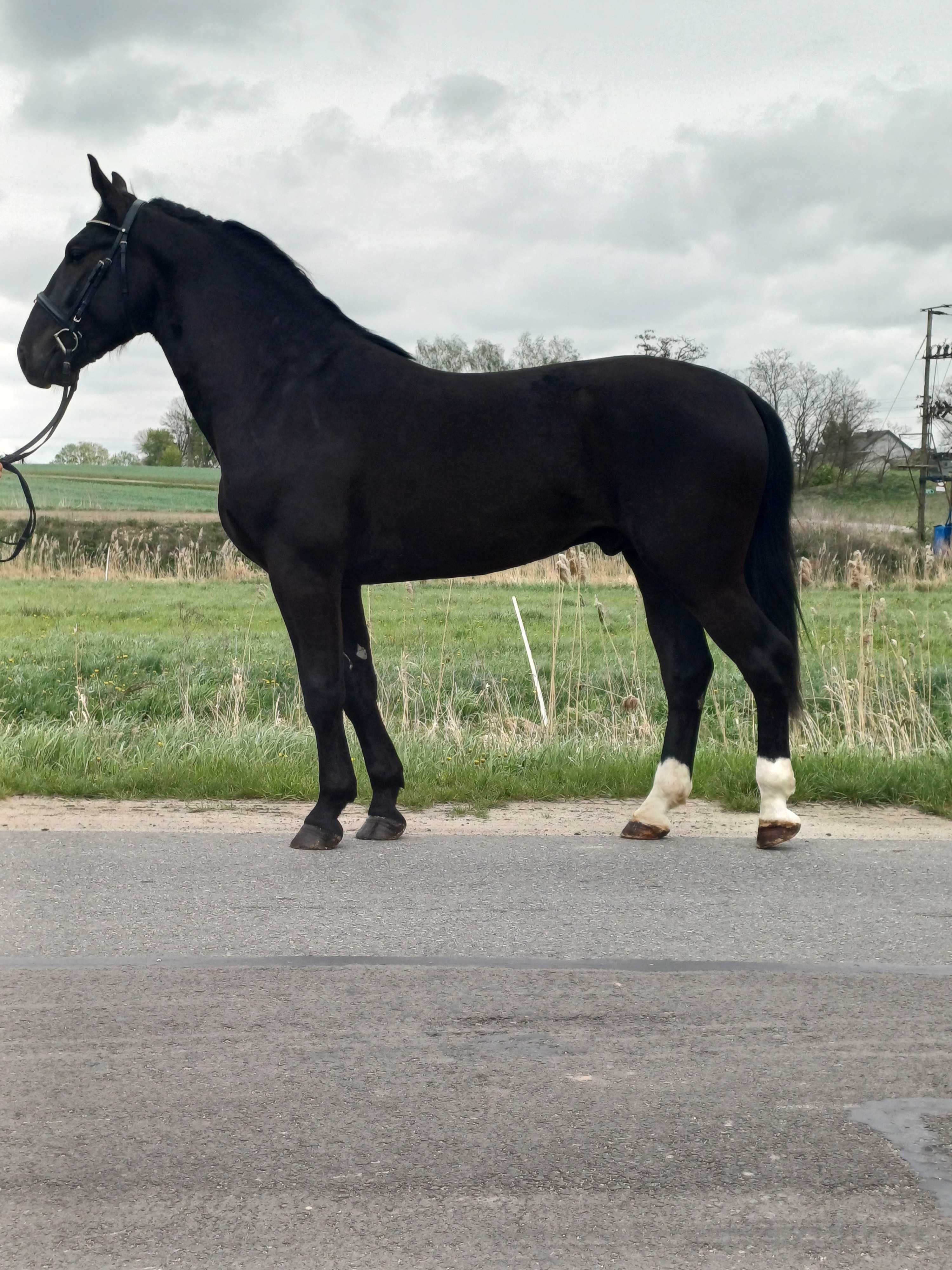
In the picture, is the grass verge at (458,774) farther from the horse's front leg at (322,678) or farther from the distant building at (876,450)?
the distant building at (876,450)

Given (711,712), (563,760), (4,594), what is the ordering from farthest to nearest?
(4,594) < (711,712) < (563,760)

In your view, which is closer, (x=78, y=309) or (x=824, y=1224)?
(x=824, y=1224)

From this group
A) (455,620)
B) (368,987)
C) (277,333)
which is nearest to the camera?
(368,987)

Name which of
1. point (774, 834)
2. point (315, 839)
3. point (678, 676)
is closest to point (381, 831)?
point (315, 839)

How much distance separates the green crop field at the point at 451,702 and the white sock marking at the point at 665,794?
0.80 meters

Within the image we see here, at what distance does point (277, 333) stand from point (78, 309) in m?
0.88

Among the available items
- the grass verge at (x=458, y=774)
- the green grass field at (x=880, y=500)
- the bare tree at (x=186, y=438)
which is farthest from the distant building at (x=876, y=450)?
the grass verge at (x=458, y=774)

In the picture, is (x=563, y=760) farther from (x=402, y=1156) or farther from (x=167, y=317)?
(x=402, y=1156)

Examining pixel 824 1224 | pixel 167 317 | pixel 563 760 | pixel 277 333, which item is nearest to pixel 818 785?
pixel 563 760

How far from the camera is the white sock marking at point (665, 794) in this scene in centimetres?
516

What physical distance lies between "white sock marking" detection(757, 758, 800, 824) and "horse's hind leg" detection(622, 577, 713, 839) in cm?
35

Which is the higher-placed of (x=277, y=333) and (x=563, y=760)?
(x=277, y=333)

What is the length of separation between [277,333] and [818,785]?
3.39m

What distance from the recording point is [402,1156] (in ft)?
7.63
